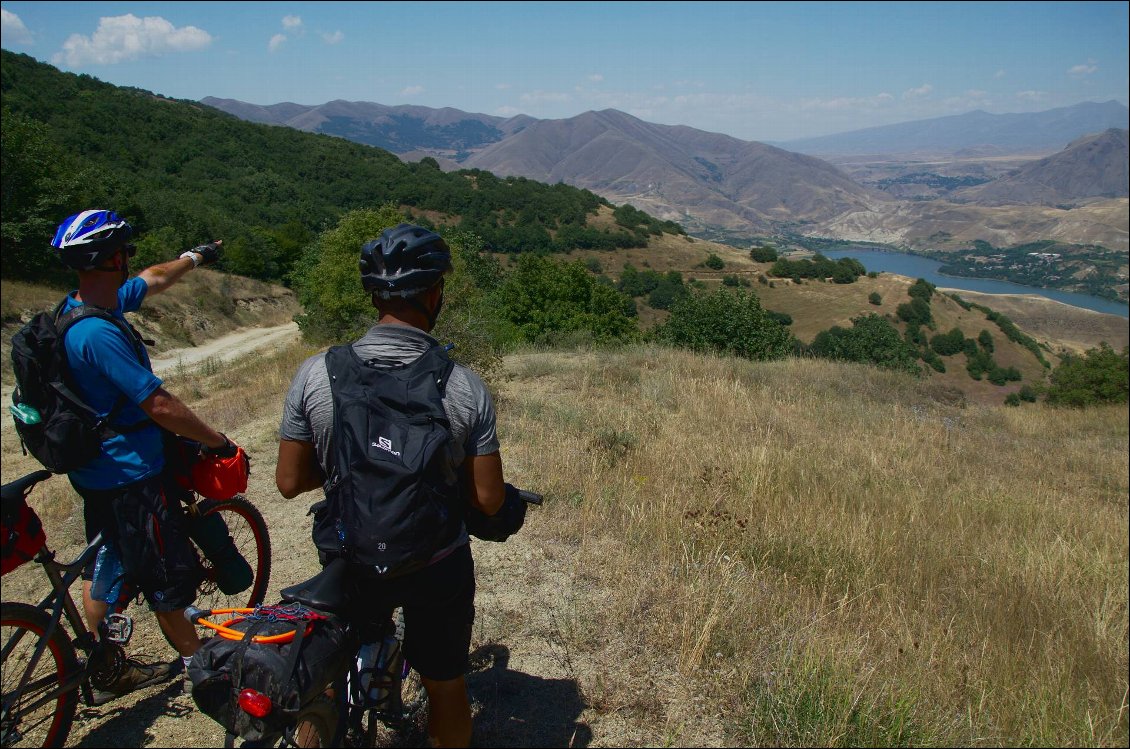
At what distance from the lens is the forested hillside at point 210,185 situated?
30.0 m

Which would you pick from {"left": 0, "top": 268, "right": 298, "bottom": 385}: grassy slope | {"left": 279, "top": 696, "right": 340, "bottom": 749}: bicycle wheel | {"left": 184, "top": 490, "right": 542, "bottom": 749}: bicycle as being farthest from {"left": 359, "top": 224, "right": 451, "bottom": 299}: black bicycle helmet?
{"left": 0, "top": 268, "right": 298, "bottom": 385}: grassy slope

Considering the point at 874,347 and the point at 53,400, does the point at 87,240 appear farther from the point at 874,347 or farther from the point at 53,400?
the point at 874,347

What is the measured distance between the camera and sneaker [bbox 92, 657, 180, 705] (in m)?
2.95

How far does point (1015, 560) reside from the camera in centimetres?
472

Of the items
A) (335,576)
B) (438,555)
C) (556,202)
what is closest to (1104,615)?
(438,555)

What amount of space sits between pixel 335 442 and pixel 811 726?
217 centimetres

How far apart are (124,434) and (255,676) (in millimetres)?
1420

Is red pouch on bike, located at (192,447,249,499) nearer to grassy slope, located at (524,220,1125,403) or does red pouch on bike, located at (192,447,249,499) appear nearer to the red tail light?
the red tail light

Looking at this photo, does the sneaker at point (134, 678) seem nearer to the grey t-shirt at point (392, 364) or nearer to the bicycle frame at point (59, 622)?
the bicycle frame at point (59, 622)

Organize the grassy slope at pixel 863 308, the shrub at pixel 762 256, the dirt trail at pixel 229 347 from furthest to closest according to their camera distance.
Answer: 1. the shrub at pixel 762 256
2. the grassy slope at pixel 863 308
3. the dirt trail at pixel 229 347

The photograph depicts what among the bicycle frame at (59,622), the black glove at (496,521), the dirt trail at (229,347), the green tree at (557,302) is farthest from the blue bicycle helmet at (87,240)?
the green tree at (557,302)

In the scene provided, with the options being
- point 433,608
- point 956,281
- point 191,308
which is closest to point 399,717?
point 433,608

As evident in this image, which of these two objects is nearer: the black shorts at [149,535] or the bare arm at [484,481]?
the bare arm at [484,481]

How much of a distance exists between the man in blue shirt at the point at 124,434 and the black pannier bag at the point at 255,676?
1108 millimetres
